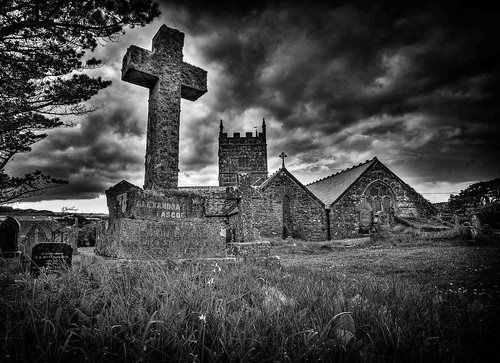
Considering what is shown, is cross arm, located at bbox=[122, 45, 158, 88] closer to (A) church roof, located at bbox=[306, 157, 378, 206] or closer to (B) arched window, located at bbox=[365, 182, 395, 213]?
(A) church roof, located at bbox=[306, 157, 378, 206]

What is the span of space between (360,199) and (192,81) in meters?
21.9

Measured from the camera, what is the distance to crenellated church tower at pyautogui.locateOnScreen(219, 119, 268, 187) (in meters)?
45.2

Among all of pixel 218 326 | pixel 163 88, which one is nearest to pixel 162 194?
pixel 163 88

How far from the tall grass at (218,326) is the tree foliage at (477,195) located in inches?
1763

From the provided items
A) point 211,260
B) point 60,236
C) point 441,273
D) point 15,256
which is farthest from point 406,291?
point 60,236

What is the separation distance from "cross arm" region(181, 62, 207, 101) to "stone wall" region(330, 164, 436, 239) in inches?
764

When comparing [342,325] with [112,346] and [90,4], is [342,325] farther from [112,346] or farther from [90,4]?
[90,4]

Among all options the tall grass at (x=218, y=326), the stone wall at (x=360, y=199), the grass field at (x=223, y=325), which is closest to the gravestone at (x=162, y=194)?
the grass field at (x=223, y=325)

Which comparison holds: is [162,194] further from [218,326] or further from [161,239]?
[218,326]

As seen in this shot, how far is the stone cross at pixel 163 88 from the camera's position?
5.56m

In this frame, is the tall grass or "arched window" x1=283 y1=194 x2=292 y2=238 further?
"arched window" x1=283 y1=194 x2=292 y2=238

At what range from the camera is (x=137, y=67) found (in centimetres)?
555

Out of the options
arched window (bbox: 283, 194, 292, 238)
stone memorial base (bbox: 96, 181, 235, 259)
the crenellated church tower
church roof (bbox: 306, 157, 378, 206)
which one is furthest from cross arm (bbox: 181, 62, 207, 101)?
the crenellated church tower

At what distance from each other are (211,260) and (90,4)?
6.25 metres
